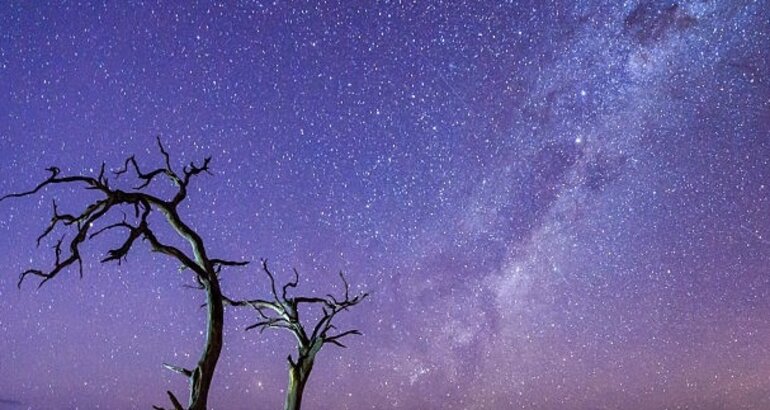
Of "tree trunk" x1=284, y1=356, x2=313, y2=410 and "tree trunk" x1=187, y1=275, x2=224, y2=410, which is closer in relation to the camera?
"tree trunk" x1=187, y1=275, x2=224, y2=410

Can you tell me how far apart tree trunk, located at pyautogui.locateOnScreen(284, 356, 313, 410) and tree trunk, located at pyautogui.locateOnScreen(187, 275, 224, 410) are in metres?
2.08

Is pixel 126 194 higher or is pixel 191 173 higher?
pixel 191 173

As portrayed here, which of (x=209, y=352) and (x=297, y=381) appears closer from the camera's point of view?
(x=209, y=352)

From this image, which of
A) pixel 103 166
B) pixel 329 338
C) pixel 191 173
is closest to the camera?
pixel 103 166

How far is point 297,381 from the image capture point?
9.12 m

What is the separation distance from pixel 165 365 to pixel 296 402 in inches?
77.3

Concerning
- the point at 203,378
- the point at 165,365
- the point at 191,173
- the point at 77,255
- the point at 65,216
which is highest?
the point at 191,173

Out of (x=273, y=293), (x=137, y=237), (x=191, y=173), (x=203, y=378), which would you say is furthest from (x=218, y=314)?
(x=273, y=293)

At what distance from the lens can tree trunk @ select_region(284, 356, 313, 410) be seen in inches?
355

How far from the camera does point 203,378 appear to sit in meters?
7.06

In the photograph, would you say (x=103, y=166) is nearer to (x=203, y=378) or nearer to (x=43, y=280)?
(x=43, y=280)

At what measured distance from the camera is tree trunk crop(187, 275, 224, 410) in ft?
23.0

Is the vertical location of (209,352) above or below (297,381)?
below

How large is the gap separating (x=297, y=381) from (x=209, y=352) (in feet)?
7.29
